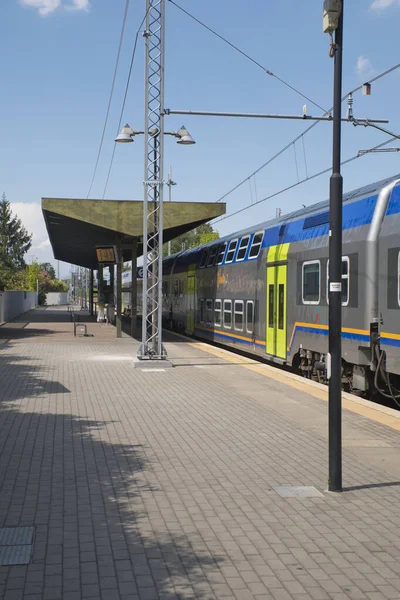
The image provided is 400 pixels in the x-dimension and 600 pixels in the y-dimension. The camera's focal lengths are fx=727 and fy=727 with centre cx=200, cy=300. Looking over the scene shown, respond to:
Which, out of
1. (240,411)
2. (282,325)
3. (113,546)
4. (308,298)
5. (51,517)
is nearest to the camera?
(113,546)

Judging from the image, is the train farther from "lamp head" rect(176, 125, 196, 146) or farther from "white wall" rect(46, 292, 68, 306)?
"white wall" rect(46, 292, 68, 306)

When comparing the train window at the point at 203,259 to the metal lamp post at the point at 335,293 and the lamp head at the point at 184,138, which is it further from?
the metal lamp post at the point at 335,293

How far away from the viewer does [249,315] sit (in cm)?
1944

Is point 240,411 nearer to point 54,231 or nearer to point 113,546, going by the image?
point 113,546

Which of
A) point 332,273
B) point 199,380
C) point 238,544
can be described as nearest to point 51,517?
point 238,544

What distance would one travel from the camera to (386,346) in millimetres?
11047

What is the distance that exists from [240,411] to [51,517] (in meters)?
5.47

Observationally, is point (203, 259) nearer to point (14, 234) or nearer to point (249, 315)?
point (249, 315)

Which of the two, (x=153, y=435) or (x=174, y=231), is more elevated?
(x=174, y=231)

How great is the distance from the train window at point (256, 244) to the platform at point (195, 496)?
628 centimetres

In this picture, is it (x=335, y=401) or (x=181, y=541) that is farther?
(x=335, y=401)

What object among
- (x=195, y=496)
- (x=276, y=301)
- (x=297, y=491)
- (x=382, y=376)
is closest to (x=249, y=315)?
(x=276, y=301)

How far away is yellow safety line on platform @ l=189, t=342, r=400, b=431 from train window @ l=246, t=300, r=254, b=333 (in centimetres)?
84

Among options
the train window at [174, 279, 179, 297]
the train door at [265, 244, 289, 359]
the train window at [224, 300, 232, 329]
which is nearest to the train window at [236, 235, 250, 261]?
the train window at [224, 300, 232, 329]
